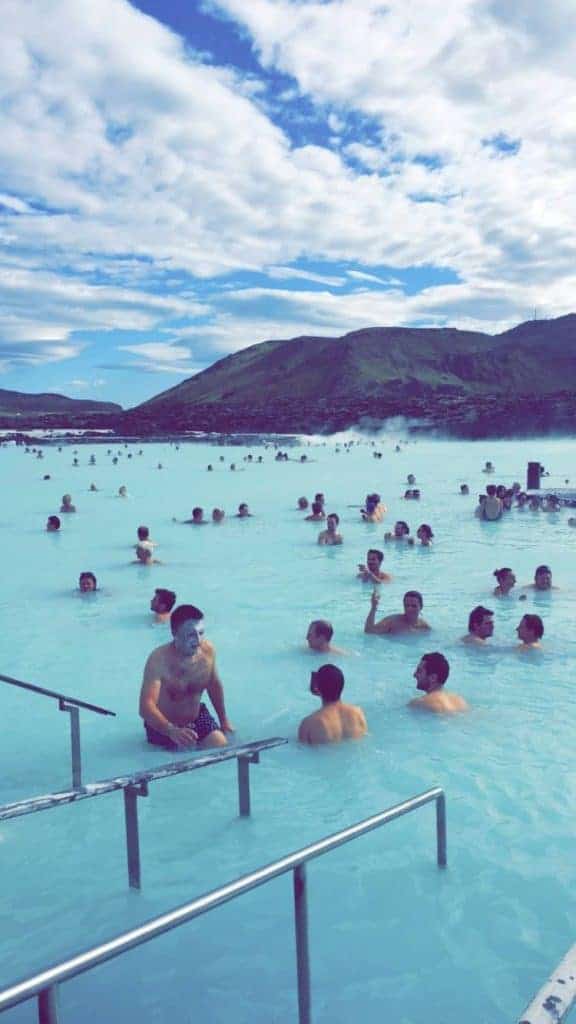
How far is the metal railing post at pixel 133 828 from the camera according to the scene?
386 centimetres

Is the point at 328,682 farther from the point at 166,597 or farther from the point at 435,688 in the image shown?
the point at 166,597

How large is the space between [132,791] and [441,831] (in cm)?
172

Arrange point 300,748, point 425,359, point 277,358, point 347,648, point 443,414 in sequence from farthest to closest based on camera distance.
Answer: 1. point 277,358
2. point 425,359
3. point 443,414
4. point 347,648
5. point 300,748

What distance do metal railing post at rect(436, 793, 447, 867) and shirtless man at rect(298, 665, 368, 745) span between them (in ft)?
5.58

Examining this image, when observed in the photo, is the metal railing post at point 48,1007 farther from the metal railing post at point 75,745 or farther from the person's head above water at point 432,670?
the person's head above water at point 432,670

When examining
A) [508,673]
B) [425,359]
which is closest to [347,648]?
[508,673]

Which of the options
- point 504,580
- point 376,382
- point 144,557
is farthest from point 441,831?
point 376,382

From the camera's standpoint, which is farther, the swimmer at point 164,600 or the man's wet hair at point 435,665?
the swimmer at point 164,600

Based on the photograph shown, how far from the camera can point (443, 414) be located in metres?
79.6

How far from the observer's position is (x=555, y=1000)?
187 cm

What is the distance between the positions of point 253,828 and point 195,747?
974 mm

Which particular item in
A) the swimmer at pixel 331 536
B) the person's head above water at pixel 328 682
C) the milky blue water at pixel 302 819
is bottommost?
the milky blue water at pixel 302 819

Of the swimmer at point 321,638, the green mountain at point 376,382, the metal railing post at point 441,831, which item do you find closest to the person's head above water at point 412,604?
the swimmer at point 321,638

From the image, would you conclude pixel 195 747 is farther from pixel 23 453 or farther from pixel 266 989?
pixel 23 453
